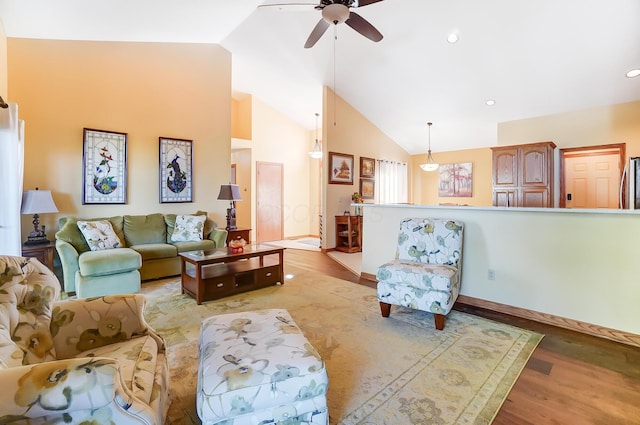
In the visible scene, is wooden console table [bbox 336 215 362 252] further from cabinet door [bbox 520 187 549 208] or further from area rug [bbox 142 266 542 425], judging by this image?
cabinet door [bbox 520 187 549 208]

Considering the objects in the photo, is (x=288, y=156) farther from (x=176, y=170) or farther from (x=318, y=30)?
(x=318, y=30)

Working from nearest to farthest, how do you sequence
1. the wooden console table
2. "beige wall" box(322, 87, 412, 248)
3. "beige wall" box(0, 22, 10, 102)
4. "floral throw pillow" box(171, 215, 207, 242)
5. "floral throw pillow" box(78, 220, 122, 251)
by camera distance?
"beige wall" box(0, 22, 10, 102)
"floral throw pillow" box(78, 220, 122, 251)
"floral throw pillow" box(171, 215, 207, 242)
"beige wall" box(322, 87, 412, 248)
the wooden console table

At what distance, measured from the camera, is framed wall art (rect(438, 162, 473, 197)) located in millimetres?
7738

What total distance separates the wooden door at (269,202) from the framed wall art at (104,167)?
332 centimetres

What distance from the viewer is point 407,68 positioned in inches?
198

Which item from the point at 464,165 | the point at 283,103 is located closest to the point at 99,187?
the point at 283,103

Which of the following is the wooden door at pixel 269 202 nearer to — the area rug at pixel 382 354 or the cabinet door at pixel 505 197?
the area rug at pixel 382 354

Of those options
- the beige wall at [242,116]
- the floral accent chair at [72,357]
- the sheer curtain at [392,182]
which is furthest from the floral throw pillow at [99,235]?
the sheer curtain at [392,182]

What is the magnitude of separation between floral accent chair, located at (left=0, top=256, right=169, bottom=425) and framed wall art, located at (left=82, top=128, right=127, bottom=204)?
3.26m

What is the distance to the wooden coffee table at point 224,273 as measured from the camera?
332 cm

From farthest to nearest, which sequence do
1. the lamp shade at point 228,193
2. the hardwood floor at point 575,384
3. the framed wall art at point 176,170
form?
the lamp shade at point 228,193
the framed wall art at point 176,170
the hardwood floor at point 575,384

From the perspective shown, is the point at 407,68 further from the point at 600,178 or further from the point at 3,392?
the point at 3,392

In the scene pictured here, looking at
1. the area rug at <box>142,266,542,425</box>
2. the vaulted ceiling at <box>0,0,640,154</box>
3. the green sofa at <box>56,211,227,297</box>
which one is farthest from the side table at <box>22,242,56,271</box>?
the vaulted ceiling at <box>0,0,640,154</box>

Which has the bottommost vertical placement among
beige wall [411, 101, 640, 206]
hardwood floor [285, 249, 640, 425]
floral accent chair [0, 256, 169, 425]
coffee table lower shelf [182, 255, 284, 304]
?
hardwood floor [285, 249, 640, 425]
